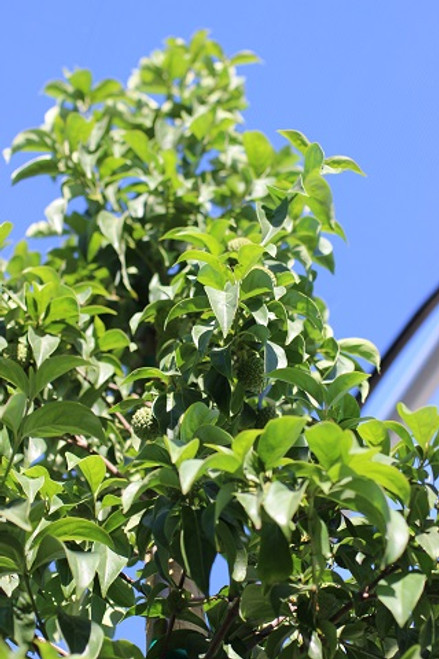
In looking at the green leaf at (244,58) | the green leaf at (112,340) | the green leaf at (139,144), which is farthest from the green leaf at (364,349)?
the green leaf at (244,58)

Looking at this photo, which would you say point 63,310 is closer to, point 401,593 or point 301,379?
point 301,379

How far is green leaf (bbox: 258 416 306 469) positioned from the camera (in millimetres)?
1070

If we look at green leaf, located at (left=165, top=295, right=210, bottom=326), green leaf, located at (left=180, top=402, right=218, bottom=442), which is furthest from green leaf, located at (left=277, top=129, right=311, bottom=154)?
green leaf, located at (left=180, top=402, right=218, bottom=442)

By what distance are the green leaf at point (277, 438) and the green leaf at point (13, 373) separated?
0.37 meters

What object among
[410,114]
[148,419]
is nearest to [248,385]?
[148,419]

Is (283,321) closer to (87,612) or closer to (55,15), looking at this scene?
(87,612)

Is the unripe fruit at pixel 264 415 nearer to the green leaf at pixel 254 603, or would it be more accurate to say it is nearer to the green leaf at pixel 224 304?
the green leaf at pixel 224 304

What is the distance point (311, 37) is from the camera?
10.9 feet

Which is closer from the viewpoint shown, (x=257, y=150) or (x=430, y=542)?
(x=430, y=542)

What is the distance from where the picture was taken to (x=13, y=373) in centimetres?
127

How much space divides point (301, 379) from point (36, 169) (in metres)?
1.25

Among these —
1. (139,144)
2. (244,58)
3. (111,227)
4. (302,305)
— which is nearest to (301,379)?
(302,305)

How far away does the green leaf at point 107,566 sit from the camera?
124 cm

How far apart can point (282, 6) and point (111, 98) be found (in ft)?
3.42
